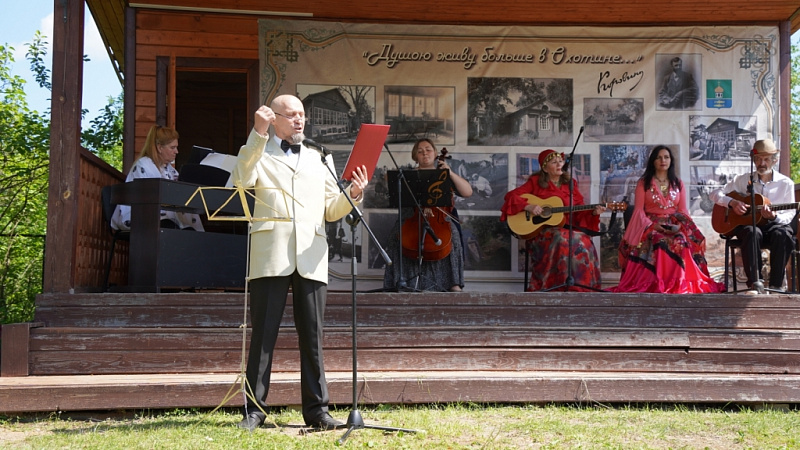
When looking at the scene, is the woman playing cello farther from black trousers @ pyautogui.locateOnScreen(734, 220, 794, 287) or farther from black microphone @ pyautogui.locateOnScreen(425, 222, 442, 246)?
black trousers @ pyautogui.locateOnScreen(734, 220, 794, 287)

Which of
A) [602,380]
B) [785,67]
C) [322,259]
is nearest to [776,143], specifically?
[785,67]

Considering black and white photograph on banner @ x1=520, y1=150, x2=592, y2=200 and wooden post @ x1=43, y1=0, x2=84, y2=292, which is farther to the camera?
black and white photograph on banner @ x1=520, y1=150, x2=592, y2=200

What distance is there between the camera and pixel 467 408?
5113mm

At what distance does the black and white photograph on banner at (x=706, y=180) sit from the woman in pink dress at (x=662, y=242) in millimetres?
733

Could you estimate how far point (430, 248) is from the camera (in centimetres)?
720

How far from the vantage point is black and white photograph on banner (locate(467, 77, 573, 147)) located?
8234 mm

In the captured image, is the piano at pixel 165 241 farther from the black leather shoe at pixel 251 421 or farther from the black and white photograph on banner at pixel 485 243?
the black and white photograph on banner at pixel 485 243

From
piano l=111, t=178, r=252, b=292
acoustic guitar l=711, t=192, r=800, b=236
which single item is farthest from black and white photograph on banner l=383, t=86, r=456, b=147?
acoustic guitar l=711, t=192, r=800, b=236

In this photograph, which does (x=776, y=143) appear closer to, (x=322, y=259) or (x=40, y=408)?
(x=322, y=259)

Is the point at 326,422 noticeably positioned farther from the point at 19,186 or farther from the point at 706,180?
the point at 19,186

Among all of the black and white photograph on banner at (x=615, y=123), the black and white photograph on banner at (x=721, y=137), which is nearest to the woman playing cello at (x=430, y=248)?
the black and white photograph on banner at (x=615, y=123)

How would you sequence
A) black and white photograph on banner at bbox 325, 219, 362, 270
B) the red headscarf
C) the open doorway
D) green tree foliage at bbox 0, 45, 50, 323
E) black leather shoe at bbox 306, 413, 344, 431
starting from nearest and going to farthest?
black leather shoe at bbox 306, 413, 344, 431 < the red headscarf < black and white photograph on banner at bbox 325, 219, 362, 270 < the open doorway < green tree foliage at bbox 0, 45, 50, 323

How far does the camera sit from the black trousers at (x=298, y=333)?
4293mm

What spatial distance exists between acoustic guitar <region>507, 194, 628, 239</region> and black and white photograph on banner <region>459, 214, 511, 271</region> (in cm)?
57
